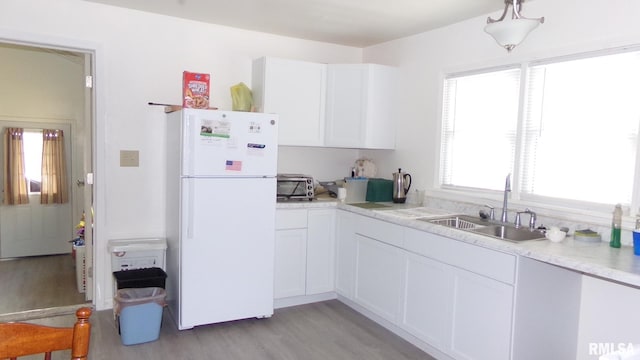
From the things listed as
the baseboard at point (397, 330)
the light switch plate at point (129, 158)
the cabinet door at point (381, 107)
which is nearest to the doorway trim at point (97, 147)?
the light switch plate at point (129, 158)

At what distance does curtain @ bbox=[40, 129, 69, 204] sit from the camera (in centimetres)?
537

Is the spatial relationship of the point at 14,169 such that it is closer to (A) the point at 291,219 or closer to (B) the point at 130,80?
(B) the point at 130,80

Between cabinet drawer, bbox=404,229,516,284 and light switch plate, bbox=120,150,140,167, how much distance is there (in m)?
2.21

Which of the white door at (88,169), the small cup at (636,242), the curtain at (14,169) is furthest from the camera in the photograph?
the curtain at (14,169)

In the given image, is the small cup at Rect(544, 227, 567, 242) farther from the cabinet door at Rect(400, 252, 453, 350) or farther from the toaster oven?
the toaster oven

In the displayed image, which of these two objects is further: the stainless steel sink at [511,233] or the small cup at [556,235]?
the stainless steel sink at [511,233]

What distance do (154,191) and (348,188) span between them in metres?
1.68

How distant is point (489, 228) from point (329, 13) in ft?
6.39

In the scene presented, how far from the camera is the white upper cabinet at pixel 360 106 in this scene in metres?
3.98

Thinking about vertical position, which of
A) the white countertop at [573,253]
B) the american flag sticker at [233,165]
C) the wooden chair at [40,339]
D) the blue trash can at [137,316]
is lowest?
the blue trash can at [137,316]

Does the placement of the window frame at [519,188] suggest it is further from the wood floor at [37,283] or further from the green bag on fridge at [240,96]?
the wood floor at [37,283]

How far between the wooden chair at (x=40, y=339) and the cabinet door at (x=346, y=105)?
3.11 m

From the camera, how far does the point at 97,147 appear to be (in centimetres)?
347

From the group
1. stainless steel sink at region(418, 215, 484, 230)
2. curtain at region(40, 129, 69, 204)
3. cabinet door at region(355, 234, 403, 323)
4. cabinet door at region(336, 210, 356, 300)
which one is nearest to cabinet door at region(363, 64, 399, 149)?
cabinet door at region(336, 210, 356, 300)
